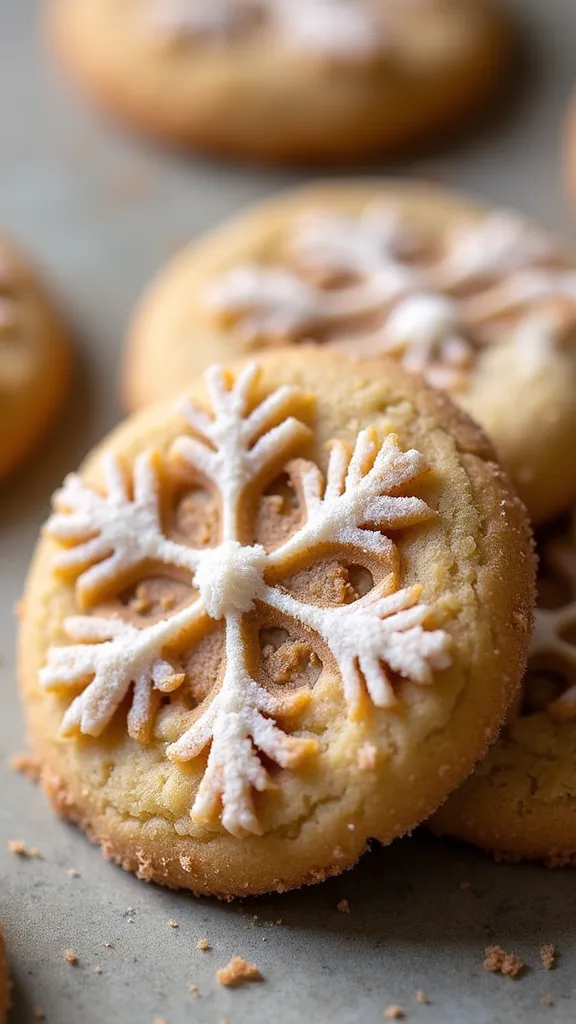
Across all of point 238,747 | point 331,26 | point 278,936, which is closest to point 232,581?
point 238,747

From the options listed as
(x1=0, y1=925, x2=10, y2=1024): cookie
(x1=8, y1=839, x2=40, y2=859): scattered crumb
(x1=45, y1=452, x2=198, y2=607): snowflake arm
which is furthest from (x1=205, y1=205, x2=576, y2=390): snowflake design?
(x1=0, y1=925, x2=10, y2=1024): cookie

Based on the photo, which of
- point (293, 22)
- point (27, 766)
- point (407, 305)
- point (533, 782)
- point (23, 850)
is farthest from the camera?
point (293, 22)

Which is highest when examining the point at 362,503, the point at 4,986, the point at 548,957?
the point at 362,503

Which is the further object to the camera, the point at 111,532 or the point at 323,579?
the point at 111,532

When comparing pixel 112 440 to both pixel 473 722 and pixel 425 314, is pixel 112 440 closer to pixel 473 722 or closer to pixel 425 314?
pixel 425 314

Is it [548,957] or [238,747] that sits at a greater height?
[238,747]

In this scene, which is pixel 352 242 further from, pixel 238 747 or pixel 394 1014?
pixel 394 1014

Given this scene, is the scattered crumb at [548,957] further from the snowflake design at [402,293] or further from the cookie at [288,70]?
the cookie at [288,70]
